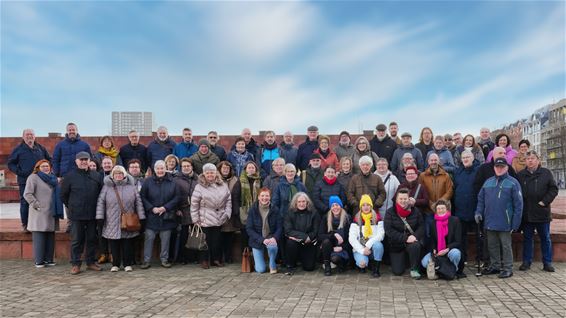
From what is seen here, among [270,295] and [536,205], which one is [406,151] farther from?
[270,295]

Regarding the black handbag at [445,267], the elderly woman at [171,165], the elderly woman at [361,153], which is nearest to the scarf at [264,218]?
the elderly woman at [171,165]

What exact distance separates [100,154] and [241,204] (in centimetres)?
302

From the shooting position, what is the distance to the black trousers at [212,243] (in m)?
7.86

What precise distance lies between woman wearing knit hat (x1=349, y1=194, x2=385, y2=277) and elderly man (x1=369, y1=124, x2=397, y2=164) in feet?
6.10

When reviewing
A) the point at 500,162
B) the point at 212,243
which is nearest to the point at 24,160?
the point at 212,243

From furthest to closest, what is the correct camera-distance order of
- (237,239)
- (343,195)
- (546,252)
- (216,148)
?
1. (216,148)
2. (237,239)
3. (343,195)
4. (546,252)

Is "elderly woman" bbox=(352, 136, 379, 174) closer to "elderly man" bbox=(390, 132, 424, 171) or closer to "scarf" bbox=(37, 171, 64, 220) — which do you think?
"elderly man" bbox=(390, 132, 424, 171)

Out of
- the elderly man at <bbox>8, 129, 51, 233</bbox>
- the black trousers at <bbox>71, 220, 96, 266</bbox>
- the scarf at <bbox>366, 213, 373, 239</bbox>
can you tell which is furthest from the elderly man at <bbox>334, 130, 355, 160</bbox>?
the elderly man at <bbox>8, 129, 51, 233</bbox>

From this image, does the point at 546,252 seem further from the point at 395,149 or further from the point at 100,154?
the point at 100,154

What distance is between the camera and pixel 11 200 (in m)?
21.9

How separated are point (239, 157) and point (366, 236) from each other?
2954mm

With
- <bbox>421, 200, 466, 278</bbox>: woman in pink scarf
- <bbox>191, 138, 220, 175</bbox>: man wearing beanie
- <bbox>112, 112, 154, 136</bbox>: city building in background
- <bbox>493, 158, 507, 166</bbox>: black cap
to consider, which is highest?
<bbox>112, 112, 154, 136</bbox>: city building in background

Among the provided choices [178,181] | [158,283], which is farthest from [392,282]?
[178,181]

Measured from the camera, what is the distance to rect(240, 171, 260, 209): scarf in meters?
8.05
